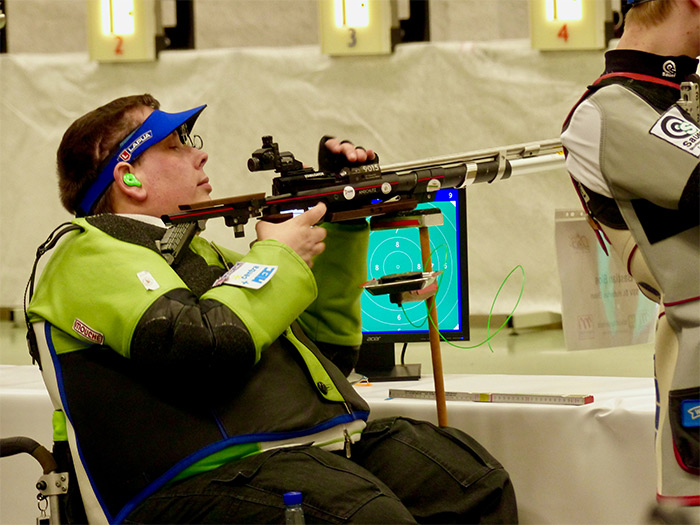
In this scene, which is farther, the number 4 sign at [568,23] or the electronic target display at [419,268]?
the number 4 sign at [568,23]

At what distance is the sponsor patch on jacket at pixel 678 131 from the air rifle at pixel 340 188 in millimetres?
393

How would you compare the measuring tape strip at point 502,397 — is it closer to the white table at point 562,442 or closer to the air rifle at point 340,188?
the white table at point 562,442

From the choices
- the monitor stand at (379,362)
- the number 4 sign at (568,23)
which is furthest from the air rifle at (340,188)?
the number 4 sign at (568,23)

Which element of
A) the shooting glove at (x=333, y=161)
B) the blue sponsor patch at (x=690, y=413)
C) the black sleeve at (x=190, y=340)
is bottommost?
the blue sponsor patch at (x=690, y=413)

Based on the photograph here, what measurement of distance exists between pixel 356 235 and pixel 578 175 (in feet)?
1.34

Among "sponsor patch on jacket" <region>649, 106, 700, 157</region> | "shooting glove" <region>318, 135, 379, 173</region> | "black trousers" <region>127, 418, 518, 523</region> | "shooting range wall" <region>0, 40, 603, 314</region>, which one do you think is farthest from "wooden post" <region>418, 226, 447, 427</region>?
"shooting range wall" <region>0, 40, 603, 314</region>

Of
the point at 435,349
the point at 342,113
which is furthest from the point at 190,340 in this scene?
the point at 342,113

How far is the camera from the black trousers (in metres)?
1.08

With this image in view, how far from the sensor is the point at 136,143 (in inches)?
51.4

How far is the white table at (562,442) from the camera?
1.36 metres

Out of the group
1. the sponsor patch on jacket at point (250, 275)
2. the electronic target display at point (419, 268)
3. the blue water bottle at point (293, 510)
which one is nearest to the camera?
the blue water bottle at point (293, 510)

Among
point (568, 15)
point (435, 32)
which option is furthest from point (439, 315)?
point (435, 32)

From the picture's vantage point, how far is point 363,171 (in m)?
1.36

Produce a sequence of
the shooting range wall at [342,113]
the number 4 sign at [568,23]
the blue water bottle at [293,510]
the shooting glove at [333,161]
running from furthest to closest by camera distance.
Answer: the shooting range wall at [342,113]
the number 4 sign at [568,23]
the shooting glove at [333,161]
the blue water bottle at [293,510]
